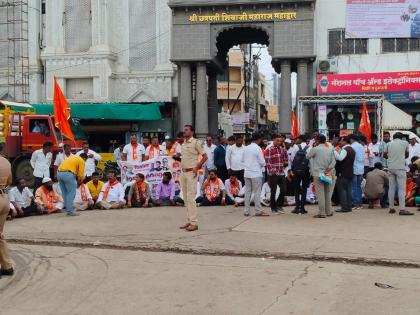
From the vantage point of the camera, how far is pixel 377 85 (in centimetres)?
2662

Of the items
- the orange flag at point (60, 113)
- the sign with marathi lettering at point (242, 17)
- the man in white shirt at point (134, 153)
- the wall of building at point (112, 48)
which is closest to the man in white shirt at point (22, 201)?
the orange flag at point (60, 113)

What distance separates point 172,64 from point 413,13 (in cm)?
1267

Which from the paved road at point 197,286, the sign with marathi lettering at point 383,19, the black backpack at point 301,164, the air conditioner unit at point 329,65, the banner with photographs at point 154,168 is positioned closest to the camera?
the paved road at point 197,286

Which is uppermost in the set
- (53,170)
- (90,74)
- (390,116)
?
(90,74)

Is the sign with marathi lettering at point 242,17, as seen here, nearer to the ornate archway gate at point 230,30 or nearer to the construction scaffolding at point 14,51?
the ornate archway gate at point 230,30

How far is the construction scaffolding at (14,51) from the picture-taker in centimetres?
3170

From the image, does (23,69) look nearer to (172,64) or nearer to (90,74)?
(90,74)

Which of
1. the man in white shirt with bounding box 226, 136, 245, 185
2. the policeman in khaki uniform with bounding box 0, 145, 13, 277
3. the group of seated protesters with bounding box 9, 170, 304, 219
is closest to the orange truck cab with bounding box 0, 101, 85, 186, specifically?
the group of seated protesters with bounding box 9, 170, 304, 219

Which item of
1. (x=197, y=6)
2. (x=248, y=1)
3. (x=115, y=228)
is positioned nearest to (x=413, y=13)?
(x=248, y=1)

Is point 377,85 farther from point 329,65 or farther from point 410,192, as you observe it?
point 410,192

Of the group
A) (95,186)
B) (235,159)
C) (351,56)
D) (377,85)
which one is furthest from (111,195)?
(351,56)

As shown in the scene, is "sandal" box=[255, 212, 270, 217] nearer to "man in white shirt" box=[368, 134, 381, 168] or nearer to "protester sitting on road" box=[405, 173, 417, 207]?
"protester sitting on road" box=[405, 173, 417, 207]

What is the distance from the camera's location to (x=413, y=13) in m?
26.2

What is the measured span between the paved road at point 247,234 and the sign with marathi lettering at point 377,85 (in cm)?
1494
